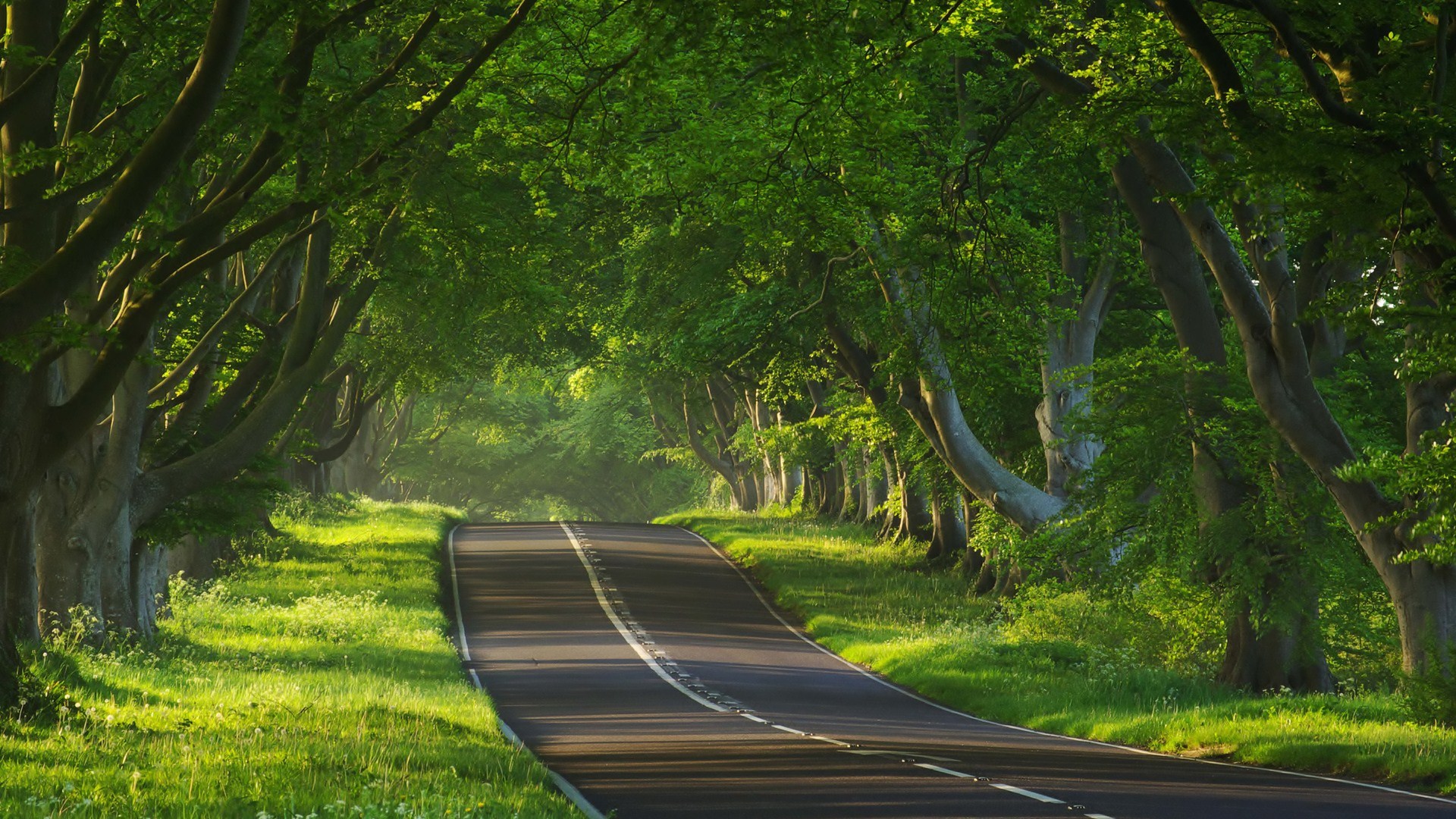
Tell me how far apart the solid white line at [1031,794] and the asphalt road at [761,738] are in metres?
0.03

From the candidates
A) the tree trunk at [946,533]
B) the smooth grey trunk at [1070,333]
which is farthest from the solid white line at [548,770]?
the tree trunk at [946,533]

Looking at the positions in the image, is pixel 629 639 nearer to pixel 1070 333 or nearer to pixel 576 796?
pixel 1070 333

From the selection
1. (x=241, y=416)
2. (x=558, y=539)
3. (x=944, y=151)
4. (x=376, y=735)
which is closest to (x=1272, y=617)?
(x=944, y=151)

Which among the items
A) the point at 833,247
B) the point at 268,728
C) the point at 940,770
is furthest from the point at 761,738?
the point at 833,247

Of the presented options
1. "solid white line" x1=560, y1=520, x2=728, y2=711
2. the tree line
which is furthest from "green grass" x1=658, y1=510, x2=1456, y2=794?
"solid white line" x1=560, y1=520, x2=728, y2=711

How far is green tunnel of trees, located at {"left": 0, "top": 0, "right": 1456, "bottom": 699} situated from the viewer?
11.8 m

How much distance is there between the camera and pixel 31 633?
15.4 meters

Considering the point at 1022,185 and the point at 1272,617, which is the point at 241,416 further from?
the point at 1272,617

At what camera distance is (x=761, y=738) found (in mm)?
15250

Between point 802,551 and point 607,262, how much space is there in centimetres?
1049

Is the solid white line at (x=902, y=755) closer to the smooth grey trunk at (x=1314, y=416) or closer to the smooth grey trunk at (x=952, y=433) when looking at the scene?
the smooth grey trunk at (x=1314, y=416)

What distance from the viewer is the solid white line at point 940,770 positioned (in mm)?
12242

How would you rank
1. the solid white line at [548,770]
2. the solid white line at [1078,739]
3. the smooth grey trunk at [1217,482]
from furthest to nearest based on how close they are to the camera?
1. the smooth grey trunk at [1217,482]
2. the solid white line at [1078,739]
3. the solid white line at [548,770]

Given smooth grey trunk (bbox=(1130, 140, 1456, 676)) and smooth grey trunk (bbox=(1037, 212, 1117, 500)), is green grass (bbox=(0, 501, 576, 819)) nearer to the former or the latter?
smooth grey trunk (bbox=(1130, 140, 1456, 676))
